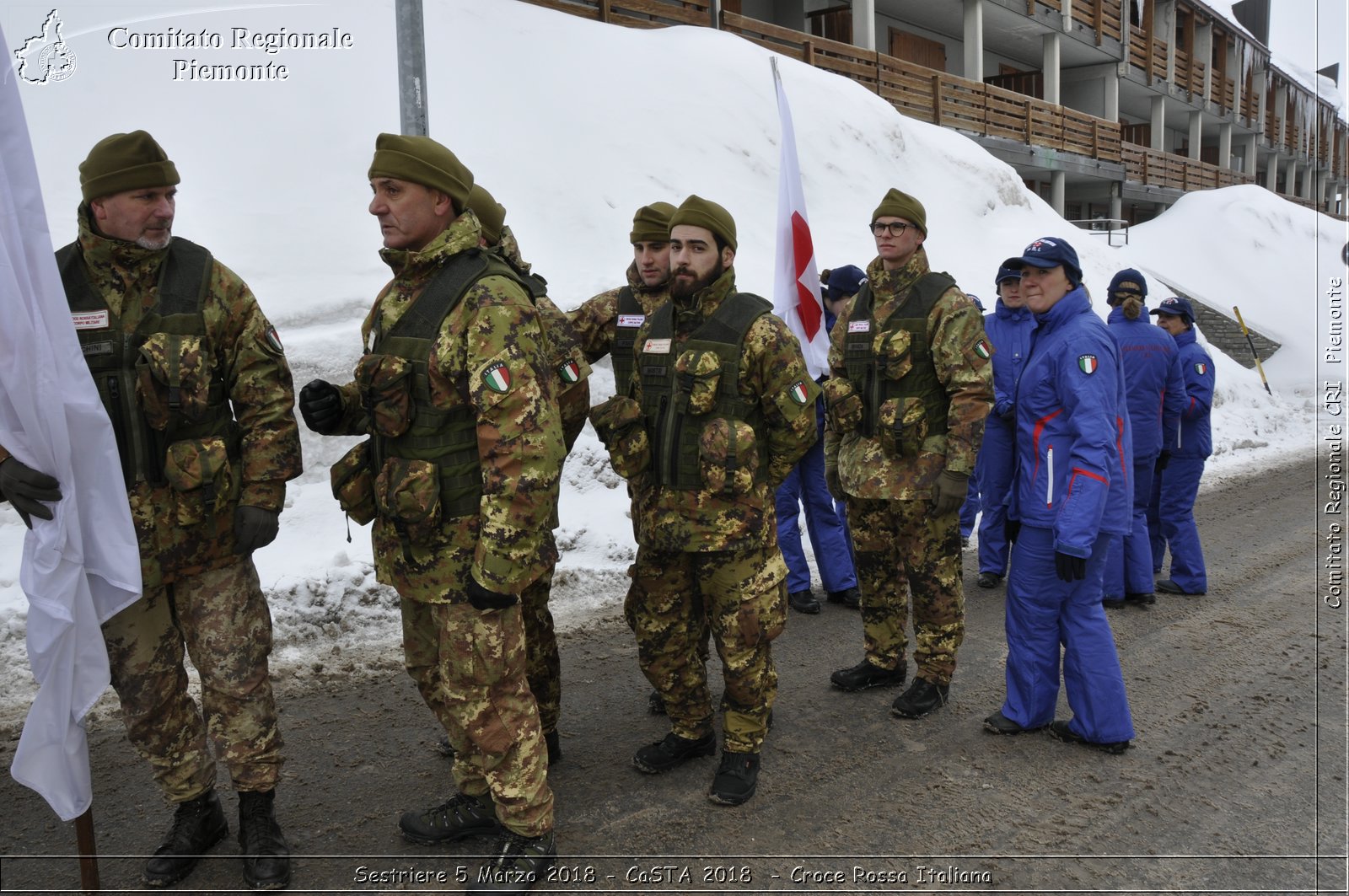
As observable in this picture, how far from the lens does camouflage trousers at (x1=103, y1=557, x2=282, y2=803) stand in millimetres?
3143

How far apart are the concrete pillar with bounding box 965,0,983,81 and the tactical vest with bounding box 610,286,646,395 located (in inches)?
862

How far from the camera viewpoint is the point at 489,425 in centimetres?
289

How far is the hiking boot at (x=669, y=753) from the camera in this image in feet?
12.7

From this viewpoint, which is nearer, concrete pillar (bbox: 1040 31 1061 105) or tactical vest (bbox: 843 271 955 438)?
tactical vest (bbox: 843 271 955 438)

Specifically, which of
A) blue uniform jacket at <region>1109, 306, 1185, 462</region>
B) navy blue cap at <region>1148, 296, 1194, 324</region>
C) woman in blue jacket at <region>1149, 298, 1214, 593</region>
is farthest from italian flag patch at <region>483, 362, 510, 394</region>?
navy blue cap at <region>1148, 296, 1194, 324</region>

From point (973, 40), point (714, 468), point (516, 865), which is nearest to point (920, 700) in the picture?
point (714, 468)

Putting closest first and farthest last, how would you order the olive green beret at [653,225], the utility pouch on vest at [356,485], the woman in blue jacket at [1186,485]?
the utility pouch on vest at [356,485]
the olive green beret at [653,225]
the woman in blue jacket at [1186,485]

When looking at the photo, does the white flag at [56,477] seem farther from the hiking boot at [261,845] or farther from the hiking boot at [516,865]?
the hiking boot at [516,865]

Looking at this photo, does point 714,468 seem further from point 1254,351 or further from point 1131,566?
point 1254,351

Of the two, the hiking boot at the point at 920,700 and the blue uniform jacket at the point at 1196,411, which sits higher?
the blue uniform jacket at the point at 1196,411

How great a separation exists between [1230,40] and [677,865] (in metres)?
47.0

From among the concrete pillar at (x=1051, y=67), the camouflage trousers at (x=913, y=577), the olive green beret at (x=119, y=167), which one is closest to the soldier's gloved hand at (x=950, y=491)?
the camouflage trousers at (x=913, y=577)

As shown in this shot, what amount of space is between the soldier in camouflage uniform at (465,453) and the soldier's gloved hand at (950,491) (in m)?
2.04

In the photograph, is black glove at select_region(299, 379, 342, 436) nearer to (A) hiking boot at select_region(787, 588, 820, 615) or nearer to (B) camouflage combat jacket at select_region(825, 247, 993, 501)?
(B) camouflage combat jacket at select_region(825, 247, 993, 501)
